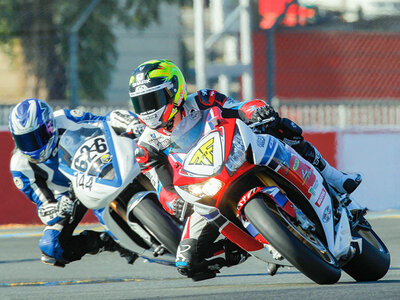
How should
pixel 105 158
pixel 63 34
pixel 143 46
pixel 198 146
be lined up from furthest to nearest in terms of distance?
1. pixel 143 46
2. pixel 63 34
3. pixel 105 158
4. pixel 198 146

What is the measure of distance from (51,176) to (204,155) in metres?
2.39

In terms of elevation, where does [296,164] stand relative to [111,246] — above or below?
above

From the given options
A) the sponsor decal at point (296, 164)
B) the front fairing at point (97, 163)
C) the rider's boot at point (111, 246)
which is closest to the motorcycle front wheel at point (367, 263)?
the sponsor decal at point (296, 164)

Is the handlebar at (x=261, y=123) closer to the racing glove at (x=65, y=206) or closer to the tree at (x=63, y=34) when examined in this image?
the racing glove at (x=65, y=206)

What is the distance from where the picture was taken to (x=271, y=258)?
5.29 m

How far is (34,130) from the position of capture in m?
6.69

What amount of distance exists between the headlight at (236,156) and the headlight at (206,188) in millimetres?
96

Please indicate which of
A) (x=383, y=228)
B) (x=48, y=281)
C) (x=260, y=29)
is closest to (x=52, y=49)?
(x=260, y=29)

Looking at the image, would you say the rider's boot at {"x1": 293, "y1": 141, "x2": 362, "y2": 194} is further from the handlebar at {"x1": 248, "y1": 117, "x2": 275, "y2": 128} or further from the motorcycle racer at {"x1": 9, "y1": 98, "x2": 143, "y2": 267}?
the motorcycle racer at {"x1": 9, "y1": 98, "x2": 143, "y2": 267}

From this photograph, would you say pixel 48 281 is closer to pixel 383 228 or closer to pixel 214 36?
pixel 383 228

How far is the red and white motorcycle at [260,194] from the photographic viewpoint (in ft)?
16.1

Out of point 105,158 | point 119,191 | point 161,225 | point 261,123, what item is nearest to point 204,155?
point 261,123

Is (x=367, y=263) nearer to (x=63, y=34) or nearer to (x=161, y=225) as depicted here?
(x=161, y=225)

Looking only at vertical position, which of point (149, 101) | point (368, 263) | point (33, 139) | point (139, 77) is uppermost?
point (139, 77)
